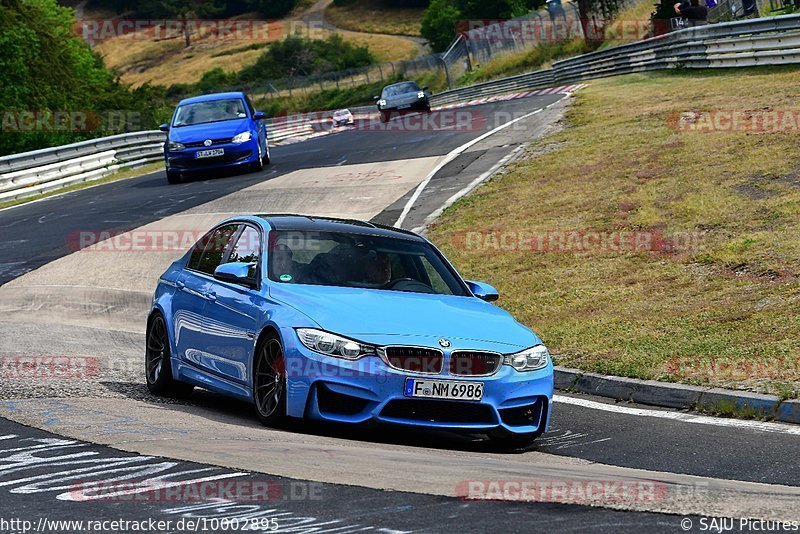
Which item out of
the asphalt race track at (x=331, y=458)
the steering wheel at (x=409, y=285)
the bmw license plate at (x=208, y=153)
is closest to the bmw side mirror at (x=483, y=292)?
the steering wheel at (x=409, y=285)

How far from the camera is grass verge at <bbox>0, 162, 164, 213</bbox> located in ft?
101

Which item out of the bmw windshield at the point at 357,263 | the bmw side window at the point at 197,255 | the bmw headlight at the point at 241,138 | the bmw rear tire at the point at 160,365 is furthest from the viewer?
the bmw headlight at the point at 241,138

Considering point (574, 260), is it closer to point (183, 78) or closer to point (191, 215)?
point (191, 215)

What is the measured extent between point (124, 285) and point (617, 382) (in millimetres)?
8661

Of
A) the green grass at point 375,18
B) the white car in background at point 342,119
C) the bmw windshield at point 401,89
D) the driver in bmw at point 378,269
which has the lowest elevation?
the white car in background at point 342,119

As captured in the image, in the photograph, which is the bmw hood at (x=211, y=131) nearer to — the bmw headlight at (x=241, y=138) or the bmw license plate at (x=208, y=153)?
the bmw headlight at (x=241, y=138)

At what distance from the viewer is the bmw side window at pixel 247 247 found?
9656 millimetres

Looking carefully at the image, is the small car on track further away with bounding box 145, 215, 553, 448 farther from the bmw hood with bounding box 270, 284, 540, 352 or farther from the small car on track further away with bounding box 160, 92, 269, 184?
the small car on track further away with bounding box 160, 92, 269, 184

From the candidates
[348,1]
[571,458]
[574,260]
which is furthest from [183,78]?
[571,458]

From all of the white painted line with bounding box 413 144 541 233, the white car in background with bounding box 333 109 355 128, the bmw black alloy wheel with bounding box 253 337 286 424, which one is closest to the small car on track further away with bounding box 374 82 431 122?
the white car in background with bounding box 333 109 355 128

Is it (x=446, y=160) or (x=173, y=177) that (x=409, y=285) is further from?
(x=173, y=177)

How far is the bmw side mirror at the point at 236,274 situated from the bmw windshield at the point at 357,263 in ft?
0.53

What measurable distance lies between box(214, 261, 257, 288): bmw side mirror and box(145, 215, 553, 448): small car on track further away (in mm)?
12

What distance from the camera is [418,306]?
8852 mm
